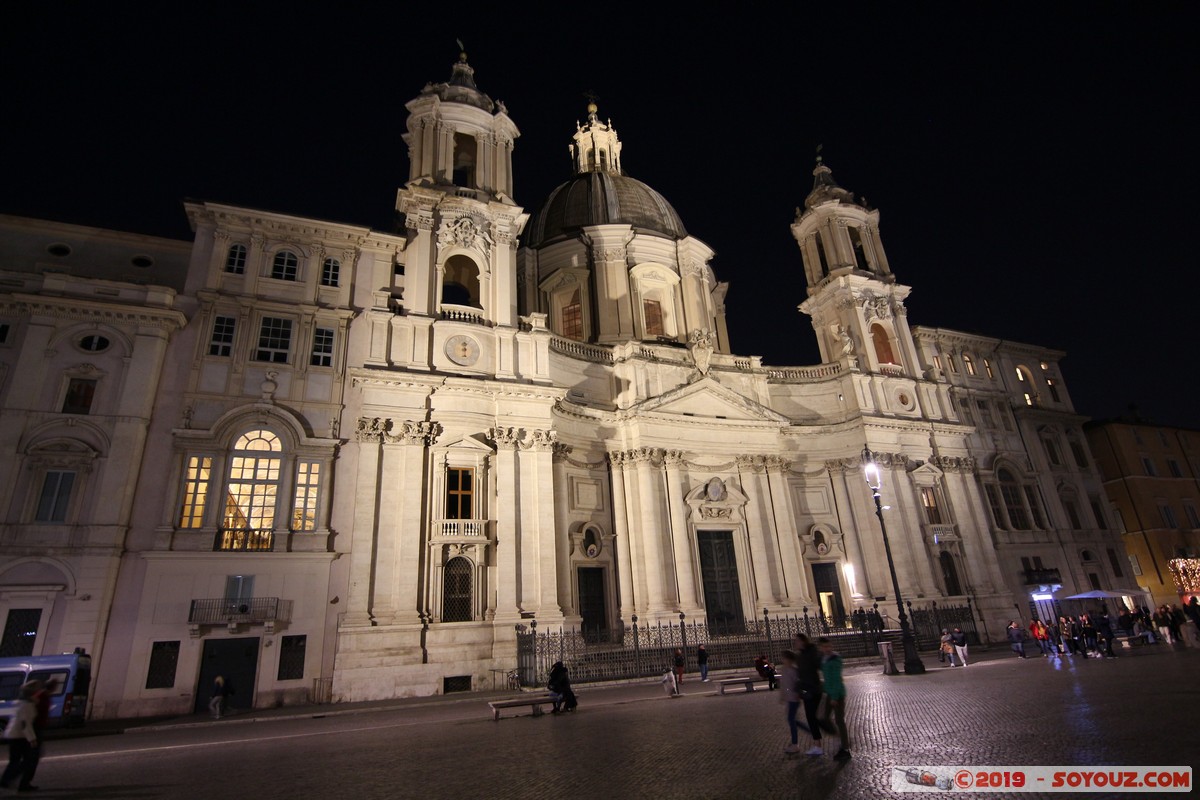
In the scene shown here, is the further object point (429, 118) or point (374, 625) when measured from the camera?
point (429, 118)

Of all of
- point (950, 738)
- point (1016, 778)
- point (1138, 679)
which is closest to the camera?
point (1016, 778)

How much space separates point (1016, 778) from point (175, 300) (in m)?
27.1

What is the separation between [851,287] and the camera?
38969 mm

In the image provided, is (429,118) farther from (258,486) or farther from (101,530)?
(101,530)

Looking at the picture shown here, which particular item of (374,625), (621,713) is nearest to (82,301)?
(374,625)

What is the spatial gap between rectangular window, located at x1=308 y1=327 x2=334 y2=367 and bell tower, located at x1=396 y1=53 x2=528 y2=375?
320 centimetres

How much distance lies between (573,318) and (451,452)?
16290mm

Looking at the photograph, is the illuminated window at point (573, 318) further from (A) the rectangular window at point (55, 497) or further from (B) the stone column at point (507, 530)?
(A) the rectangular window at point (55, 497)

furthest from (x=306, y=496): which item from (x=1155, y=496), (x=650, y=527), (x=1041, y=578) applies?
(x=1155, y=496)

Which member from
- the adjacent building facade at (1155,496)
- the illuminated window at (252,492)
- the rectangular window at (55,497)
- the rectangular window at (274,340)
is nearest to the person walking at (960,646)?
the illuminated window at (252,492)

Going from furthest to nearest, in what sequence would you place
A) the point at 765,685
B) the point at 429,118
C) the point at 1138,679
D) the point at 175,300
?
the point at 429,118 < the point at 175,300 < the point at 765,685 < the point at 1138,679

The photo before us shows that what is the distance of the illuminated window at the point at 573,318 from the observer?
38062 millimetres

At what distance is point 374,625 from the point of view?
21000mm

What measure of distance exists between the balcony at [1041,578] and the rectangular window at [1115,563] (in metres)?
6.16
